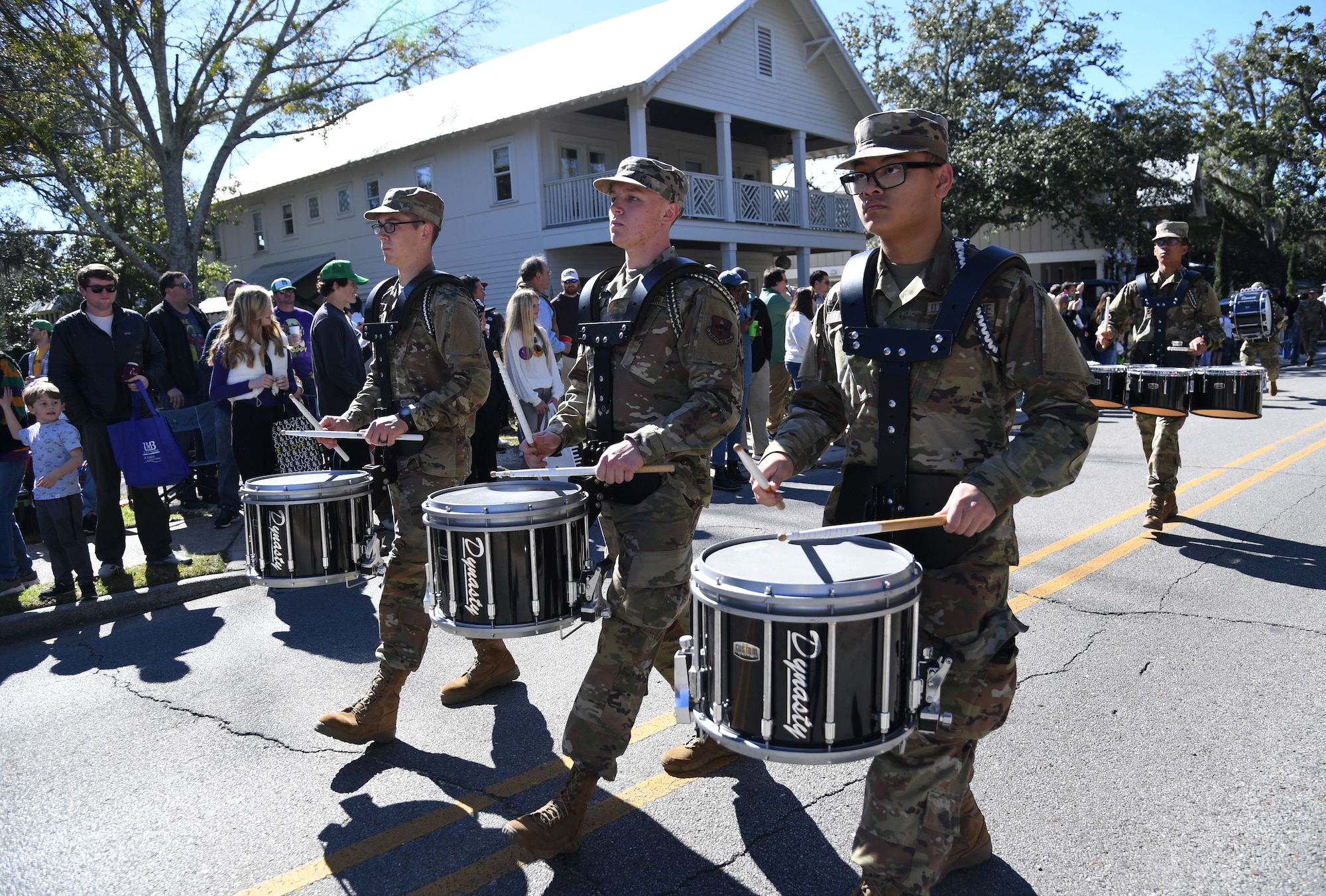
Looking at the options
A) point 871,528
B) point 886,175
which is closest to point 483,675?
point 871,528

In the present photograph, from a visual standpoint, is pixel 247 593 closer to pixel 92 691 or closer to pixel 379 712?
pixel 92 691

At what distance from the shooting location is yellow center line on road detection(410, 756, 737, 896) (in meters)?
3.03

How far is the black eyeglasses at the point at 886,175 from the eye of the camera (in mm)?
2562

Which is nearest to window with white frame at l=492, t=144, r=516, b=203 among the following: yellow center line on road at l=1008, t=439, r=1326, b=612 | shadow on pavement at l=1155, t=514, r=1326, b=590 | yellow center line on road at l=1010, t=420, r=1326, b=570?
yellow center line on road at l=1010, t=420, r=1326, b=570

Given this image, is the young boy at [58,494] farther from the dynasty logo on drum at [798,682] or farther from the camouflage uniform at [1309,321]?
the camouflage uniform at [1309,321]

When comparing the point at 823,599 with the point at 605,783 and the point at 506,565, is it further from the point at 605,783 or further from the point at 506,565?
the point at 605,783

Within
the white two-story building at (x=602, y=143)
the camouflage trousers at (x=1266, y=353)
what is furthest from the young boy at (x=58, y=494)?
the white two-story building at (x=602, y=143)

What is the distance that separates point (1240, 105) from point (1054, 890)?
5546 centimetres

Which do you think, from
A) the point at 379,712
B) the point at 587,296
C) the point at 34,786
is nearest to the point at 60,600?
the point at 34,786

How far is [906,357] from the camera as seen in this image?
2.53 metres

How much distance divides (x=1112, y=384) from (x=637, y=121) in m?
15.3

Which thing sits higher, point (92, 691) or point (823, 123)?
point (823, 123)

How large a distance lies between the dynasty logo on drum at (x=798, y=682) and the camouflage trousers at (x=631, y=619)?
1020mm

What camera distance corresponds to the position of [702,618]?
2.33 metres
